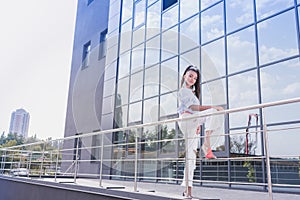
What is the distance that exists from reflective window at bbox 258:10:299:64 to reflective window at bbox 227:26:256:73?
7.2 inches

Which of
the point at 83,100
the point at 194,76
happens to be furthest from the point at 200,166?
the point at 83,100

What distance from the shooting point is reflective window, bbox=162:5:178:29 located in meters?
8.23

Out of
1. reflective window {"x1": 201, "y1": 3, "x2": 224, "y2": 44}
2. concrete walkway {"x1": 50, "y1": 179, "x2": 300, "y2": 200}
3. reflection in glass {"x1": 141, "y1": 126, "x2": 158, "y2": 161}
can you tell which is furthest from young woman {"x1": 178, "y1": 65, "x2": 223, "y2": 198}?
reflection in glass {"x1": 141, "y1": 126, "x2": 158, "y2": 161}

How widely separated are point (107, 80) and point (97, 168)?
10.8 ft

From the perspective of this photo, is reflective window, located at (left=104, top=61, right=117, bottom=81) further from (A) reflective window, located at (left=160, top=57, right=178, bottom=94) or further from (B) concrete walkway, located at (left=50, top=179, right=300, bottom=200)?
(B) concrete walkway, located at (left=50, top=179, right=300, bottom=200)

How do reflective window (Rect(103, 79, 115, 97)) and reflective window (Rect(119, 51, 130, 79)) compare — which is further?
reflective window (Rect(103, 79, 115, 97))


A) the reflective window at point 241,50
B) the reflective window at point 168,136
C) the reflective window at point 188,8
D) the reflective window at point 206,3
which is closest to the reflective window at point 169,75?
the reflective window at point 168,136

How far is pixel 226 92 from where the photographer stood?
6.26 meters

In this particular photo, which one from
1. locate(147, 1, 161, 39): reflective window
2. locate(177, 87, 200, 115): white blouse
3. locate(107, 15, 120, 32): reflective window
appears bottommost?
locate(177, 87, 200, 115): white blouse

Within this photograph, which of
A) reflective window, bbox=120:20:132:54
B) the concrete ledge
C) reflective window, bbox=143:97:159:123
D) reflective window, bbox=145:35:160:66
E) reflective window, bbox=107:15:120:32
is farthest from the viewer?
reflective window, bbox=107:15:120:32

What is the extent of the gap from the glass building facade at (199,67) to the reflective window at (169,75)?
0.10ft

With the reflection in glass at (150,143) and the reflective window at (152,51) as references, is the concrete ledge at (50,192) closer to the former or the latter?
the reflection in glass at (150,143)

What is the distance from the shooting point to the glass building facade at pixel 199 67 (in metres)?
5.46

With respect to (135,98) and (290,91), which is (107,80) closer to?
(135,98)
